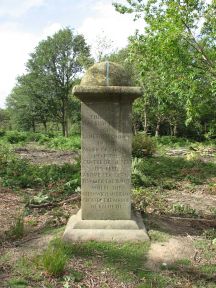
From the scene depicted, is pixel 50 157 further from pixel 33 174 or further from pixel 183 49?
pixel 183 49

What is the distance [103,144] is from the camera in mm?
5434

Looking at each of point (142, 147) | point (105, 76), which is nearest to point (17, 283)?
point (105, 76)

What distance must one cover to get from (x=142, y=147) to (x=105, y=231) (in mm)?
10241

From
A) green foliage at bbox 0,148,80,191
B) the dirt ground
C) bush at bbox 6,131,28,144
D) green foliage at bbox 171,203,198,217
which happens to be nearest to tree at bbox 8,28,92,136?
bush at bbox 6,131,28,144

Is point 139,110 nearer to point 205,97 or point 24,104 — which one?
point 24,104

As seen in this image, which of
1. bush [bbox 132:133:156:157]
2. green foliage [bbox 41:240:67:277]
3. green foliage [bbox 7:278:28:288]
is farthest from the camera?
bush [bbox 132:133:156:157]

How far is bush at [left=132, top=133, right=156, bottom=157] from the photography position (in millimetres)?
15281

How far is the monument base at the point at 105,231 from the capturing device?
5.20 m

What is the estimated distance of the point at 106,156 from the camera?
545 cm

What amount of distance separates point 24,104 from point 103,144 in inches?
1686

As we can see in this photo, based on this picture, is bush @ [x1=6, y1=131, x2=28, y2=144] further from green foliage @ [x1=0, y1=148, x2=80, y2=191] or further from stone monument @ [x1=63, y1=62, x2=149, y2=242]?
stone monument @ [x1=63, y1=62, x2=149, y2=242]

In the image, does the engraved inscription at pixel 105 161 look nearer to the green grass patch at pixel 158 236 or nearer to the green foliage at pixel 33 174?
the green grass patch at pixel 158 236

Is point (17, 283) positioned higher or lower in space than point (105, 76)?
lower

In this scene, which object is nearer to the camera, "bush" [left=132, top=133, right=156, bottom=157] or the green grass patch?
the green grass patch
